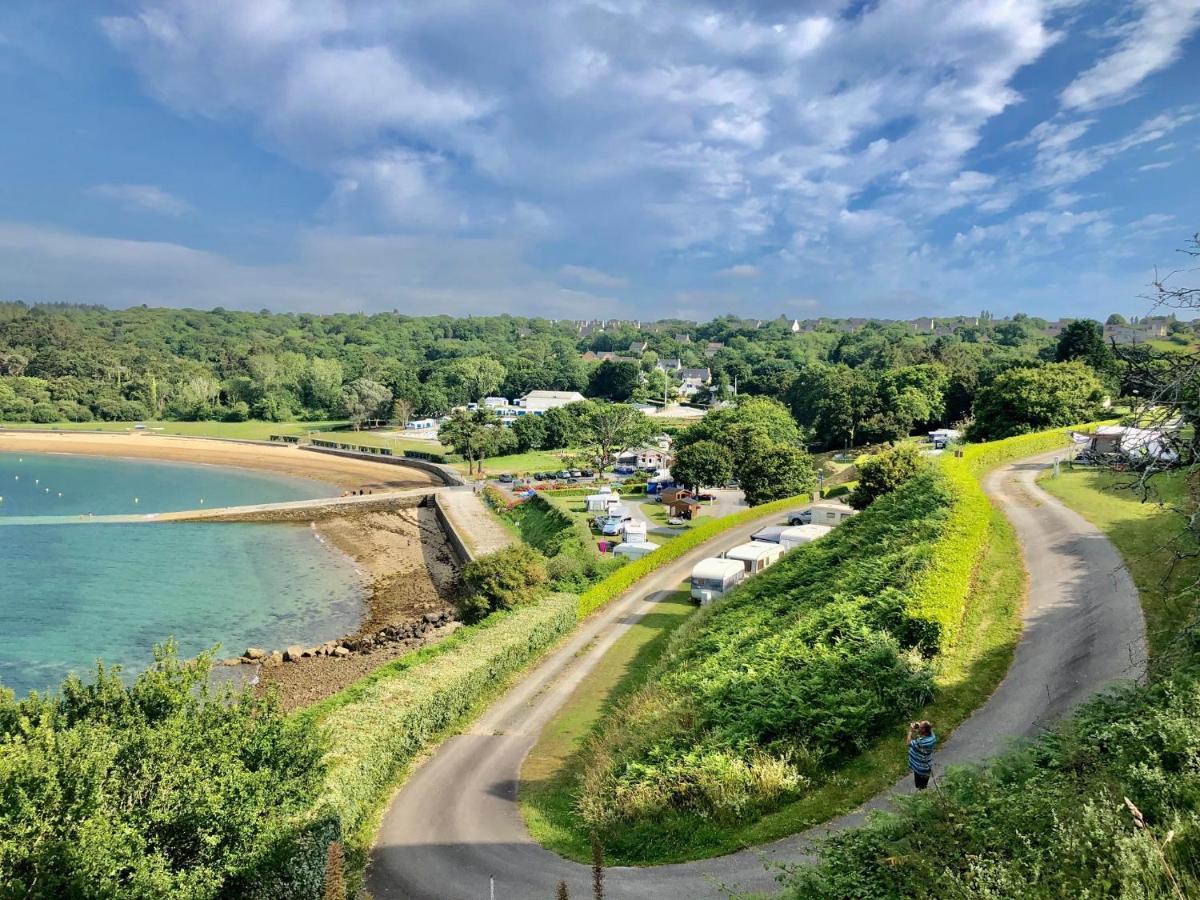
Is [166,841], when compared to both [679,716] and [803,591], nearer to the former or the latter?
[679,716]

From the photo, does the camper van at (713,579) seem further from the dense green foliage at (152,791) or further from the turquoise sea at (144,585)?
the turquoise sea at (144,585)

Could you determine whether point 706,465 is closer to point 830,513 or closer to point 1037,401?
point 830,513

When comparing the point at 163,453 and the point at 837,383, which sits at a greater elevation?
the point at 837,383

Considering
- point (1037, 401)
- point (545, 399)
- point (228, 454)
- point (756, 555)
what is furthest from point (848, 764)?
point (545, 399)

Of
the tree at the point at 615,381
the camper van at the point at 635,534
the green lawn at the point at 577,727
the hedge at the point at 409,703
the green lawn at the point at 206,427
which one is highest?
the tree at the point at 615,381

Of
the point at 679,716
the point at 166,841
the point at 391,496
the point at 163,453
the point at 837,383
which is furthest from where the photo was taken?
the point at 163,453

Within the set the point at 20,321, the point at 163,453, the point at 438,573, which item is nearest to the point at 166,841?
the point at 438,573

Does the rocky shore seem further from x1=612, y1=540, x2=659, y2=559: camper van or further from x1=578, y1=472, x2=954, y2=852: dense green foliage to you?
x1=612, y1=540, x2=659, y2=559: camper van

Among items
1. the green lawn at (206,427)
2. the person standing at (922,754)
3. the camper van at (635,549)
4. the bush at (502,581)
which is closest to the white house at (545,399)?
the green lawn at (206,427)
